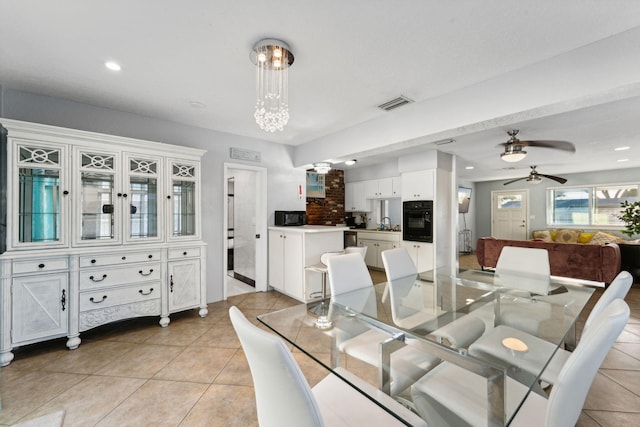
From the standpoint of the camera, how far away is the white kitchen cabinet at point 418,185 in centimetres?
471

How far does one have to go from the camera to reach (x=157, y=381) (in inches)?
81.4

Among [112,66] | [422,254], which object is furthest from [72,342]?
[422,254]

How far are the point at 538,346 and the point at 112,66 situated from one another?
3.56 m

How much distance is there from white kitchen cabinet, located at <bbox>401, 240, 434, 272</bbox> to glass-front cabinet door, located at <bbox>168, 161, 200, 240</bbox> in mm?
3653

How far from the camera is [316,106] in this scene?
3025 millimetres

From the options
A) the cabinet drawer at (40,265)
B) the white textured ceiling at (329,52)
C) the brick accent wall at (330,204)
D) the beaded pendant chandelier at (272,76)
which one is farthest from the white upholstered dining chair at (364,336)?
the brick accent wall at (330,204)

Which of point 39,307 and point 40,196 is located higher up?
point 40,196

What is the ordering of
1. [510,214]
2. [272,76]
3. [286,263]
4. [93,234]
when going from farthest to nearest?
[510,214] → [286,263] → [93,234] → [272,76]

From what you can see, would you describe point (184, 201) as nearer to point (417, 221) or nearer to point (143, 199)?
point (143, 199)

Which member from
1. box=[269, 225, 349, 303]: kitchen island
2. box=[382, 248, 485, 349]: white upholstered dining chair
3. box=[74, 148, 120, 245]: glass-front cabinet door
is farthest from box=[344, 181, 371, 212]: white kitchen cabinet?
box=[74, 148, 120, 245]: glass-front cabinet door

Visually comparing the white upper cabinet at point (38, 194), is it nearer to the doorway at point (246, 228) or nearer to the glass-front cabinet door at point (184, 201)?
the glass-front cabinet door at point (184, 201)

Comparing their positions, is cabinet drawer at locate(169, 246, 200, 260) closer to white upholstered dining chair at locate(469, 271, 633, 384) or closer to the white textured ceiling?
the white textured ceiling

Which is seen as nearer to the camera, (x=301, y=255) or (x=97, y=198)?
(x=97, y=198)

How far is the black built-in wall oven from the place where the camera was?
15.5 feet
